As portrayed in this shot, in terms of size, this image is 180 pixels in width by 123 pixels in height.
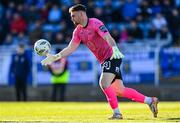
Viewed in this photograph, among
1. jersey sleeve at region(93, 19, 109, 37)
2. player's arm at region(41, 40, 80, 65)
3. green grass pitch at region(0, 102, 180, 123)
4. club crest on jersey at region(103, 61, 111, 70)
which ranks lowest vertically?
green grass pitch at region(0, 102, 180, 123)

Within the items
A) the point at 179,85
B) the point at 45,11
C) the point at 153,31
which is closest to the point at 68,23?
the point at 45,11

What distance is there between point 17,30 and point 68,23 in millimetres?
2517

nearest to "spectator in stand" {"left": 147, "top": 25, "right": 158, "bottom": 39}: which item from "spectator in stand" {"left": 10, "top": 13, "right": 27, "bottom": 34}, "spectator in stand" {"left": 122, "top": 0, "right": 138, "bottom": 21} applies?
"spectator in stand" {"left": 122, "top": 0, "right": 138, "bottom": 21}

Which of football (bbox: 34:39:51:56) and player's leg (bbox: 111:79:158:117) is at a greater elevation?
football (bbox: 34:39:51:56)

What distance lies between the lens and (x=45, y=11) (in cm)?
3152

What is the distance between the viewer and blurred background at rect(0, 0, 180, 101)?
89.6 feet

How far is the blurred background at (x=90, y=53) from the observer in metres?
27.3

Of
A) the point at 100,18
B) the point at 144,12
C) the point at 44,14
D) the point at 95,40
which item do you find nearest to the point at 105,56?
the point at 95,40

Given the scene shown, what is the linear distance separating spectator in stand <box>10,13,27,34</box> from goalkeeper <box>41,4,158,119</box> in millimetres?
16367

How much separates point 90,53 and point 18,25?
493cm

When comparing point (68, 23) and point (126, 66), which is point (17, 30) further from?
point (126, 66)

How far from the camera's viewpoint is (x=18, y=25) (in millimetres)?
31094

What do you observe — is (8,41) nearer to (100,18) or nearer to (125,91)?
(100,18)

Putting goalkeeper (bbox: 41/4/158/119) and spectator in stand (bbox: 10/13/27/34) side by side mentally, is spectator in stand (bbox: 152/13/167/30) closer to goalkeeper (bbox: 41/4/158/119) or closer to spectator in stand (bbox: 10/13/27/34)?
spectator in stand (bbox: 10/13/27/34)
